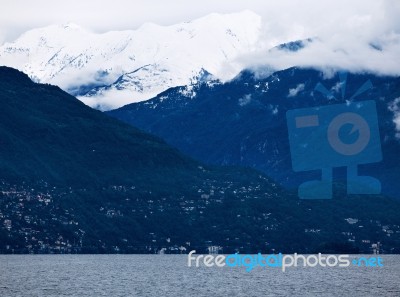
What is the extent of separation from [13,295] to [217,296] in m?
37.8

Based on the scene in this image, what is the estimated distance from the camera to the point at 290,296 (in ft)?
655

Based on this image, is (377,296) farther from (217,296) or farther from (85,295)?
(85,295)

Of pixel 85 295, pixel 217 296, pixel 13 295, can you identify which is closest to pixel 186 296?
pixel 217 296

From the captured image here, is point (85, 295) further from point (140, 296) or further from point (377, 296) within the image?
point (377, 296)

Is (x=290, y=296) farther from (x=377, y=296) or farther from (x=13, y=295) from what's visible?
(x=13, y=295)

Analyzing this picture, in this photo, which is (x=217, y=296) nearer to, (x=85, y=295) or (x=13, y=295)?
(x=85, y=295)

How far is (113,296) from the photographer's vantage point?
19650cm

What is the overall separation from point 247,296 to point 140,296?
2010 cm

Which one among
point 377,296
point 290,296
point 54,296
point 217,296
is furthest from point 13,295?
point 377,296

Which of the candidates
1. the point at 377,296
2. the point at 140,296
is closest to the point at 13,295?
the point at 140,296

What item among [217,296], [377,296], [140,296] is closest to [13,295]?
[140,296]

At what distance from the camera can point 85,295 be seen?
19862cm

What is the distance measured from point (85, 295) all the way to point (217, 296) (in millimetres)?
24734

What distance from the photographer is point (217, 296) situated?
655 ft
